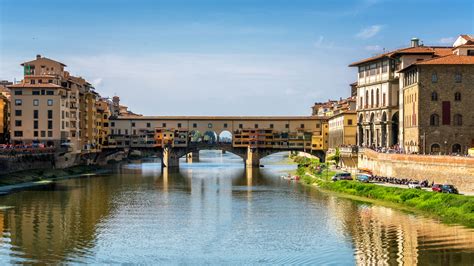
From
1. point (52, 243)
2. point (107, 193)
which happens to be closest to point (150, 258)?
point (52, 243)

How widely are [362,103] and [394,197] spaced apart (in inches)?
1945

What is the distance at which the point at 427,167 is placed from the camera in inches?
2685

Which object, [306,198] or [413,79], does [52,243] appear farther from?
[413,79]

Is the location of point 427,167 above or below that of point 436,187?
above

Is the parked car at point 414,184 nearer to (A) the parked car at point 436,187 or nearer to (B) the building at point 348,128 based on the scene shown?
(A) the parked car at point 436,187

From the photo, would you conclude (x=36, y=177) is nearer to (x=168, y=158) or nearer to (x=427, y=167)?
(x=168, y=158)

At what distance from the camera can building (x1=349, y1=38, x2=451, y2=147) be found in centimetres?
9494

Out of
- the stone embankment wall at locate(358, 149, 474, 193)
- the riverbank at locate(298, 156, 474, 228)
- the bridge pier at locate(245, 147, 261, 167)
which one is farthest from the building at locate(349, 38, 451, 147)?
the bridge pier at locate(245, 147, 261, 167)

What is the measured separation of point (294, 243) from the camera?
143 feet

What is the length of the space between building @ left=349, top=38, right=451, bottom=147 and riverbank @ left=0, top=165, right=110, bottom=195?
44.0 m

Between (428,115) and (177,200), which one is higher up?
(428,115)

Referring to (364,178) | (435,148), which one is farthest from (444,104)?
(364,178)

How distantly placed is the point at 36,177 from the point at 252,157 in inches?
2289

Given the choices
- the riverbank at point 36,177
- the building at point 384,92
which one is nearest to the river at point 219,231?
the riverbank at point 36,177
